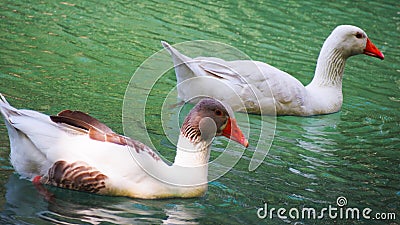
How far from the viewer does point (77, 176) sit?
234 inches

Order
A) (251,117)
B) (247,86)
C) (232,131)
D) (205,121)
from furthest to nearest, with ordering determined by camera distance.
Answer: (251,117) < (247,86) < (232,131) < (205,121)

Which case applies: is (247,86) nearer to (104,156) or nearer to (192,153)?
(192,153)

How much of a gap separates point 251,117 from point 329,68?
1531mm

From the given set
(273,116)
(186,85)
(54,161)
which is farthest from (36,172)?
(273,116)

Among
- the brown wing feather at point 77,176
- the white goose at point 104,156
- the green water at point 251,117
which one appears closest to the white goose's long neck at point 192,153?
the white goose at point 104,156

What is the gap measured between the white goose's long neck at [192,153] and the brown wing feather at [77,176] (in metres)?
0.68

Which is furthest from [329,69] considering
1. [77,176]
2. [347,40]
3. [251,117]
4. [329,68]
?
[77,176]

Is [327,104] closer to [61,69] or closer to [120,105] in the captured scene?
[120,105]

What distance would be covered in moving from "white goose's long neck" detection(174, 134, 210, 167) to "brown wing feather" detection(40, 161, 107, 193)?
0.68m

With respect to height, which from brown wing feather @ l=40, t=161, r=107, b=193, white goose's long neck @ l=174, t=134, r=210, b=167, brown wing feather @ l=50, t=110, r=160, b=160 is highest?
brown wing feather @ l=50, t=110, r=160, b=160

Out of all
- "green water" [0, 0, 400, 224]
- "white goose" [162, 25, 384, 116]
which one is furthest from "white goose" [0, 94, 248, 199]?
"white goose" [162, 25, 384, 116]

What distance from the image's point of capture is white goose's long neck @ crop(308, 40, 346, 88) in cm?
984

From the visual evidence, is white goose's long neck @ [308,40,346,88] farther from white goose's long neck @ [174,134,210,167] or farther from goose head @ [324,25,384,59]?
white goose's long neck @ [174,134,210,167]

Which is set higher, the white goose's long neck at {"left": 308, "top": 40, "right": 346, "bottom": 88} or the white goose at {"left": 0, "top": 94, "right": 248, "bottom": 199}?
the white goose's long neck at {"left": 308, "top": 40, "right": 346, "bottom": 88}
